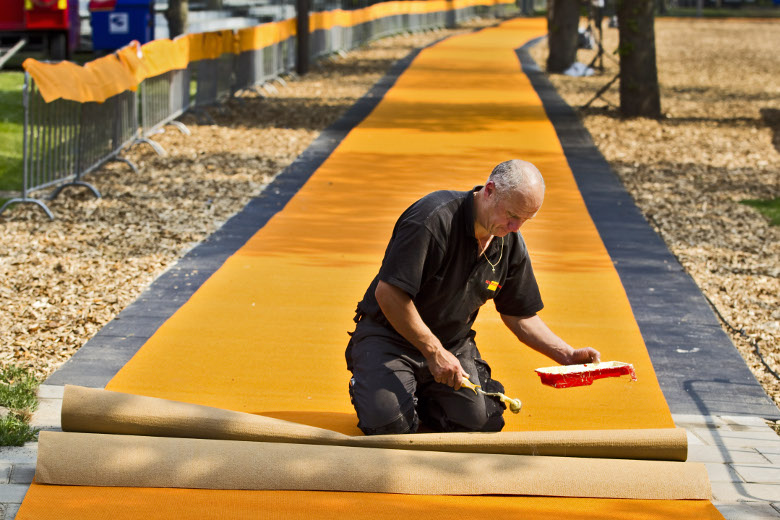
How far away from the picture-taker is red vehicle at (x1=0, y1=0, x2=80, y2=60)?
21141 mm

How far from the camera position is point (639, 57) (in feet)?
56.3

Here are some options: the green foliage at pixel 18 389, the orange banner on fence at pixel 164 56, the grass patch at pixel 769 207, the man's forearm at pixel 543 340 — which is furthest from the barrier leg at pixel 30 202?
the grass patch at pixel 769 207

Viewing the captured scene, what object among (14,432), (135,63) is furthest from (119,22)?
(14,432)

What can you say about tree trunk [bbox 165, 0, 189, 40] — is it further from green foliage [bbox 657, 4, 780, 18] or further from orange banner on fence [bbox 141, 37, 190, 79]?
green foliage [bbox 657, 4, 780, 18]

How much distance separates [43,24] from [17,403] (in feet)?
58.2

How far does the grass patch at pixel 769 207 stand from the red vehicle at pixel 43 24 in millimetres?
15022

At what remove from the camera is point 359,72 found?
2486 centimetres

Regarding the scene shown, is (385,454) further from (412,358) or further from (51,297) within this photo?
(51,297)

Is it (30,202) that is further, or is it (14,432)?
(30,202)

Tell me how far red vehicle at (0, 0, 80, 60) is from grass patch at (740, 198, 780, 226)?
15.0 m

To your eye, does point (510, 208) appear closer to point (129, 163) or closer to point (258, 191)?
point (258, 191)

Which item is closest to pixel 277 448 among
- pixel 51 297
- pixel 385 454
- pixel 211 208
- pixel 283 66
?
pixel 385 454

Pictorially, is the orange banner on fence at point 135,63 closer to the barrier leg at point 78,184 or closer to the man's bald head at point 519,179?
the barrier leg at point 78,184

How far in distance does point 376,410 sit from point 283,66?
18.5m
